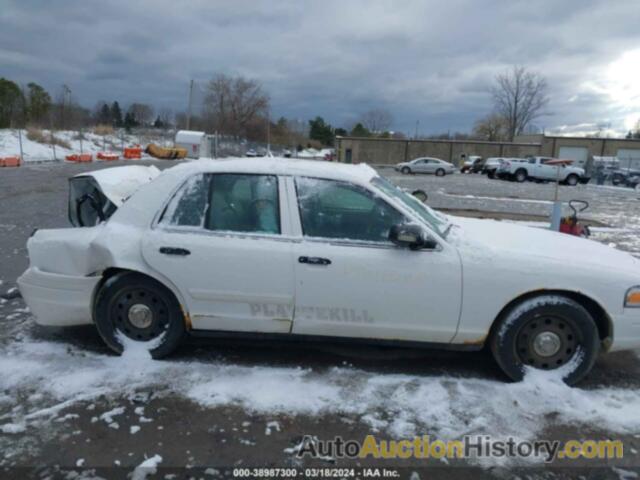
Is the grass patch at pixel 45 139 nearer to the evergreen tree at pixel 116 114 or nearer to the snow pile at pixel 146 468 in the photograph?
the snow pile at pixel 146 468

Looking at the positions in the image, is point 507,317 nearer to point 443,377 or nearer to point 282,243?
point 443,377

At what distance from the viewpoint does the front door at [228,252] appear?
329cm

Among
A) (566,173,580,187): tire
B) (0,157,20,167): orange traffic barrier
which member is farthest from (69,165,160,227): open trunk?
(566,173,580,187): tire

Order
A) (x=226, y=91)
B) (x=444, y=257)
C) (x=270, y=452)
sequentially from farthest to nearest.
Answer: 1. (x=226, y=91)
2. (x=444, y=257)
3. (x=270, y=452)

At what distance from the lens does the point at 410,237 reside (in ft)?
10.3

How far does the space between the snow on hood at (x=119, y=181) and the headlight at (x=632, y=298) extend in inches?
153

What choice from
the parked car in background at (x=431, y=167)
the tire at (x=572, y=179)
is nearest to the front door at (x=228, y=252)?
the tire at (x=572, y=179)

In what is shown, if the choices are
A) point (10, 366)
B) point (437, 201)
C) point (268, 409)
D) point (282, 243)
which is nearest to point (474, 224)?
point (282, 243)

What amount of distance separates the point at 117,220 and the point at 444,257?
2531 mm

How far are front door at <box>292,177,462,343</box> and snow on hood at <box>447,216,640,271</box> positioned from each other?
0.25m

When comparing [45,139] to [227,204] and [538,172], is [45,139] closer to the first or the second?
[538,172]

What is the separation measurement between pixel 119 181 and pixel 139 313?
152 cm

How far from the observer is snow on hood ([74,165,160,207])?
416 cm

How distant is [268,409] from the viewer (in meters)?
2.95
